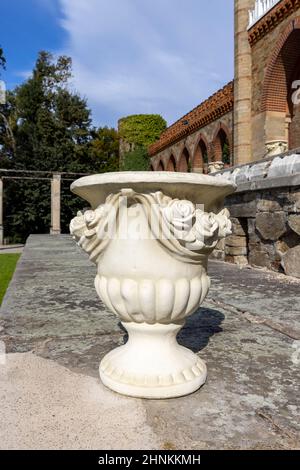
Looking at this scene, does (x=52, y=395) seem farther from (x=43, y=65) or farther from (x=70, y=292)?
(x=43, y=65)

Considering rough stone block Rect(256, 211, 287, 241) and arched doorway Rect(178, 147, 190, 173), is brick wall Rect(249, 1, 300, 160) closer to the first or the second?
rough stone block Rect(256, 211, 287, 241)

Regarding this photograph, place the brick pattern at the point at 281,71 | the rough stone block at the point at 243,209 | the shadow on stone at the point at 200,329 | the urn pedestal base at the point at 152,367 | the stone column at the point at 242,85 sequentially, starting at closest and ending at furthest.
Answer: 1. the urn pedestal base at the point at 152,367
2. the shadow on stone at the point at 200,329
3. the rough stone block at the point at 243,209
4. the brick pattern at the point at 281,71
5. the stone column at the point at 242,85

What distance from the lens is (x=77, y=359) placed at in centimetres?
189

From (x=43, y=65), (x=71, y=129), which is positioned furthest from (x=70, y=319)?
(x=43, y=65)

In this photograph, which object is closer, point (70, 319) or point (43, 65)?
point (70, 319)

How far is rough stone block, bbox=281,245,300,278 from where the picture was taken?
441cm

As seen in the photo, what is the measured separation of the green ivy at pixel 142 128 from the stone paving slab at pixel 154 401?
22.4 meters

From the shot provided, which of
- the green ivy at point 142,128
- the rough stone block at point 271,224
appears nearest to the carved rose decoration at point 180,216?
the rough stone block at point 271,224

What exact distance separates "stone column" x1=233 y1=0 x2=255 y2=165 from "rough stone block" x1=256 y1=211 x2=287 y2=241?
6177 millimetres

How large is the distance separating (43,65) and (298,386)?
85.2ft

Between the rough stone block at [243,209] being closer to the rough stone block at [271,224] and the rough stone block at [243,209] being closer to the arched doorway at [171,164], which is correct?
the rough stone block at [271,224]

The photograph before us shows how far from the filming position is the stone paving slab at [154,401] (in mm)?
1211

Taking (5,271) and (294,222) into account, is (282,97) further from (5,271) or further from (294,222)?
(5,271)

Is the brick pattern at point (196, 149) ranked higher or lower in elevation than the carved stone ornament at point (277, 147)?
higher
